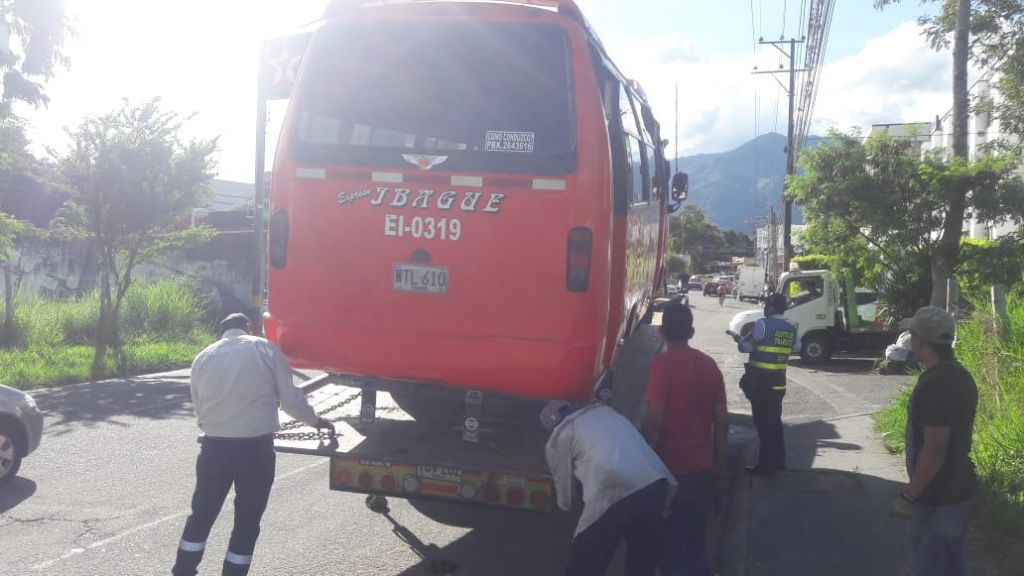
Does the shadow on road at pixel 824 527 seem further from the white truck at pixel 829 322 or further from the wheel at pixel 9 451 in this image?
the white truck at pixel 829 322

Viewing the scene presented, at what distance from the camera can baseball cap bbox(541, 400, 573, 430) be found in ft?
16.3

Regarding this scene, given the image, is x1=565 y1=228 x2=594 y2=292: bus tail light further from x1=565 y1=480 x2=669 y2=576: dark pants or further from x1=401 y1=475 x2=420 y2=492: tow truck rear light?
x1=401 y1=475 x2=420 y2=492: tow truck rear light

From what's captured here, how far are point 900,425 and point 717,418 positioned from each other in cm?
537

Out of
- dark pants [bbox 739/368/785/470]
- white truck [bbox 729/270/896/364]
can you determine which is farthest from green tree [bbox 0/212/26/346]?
white truck [bbox 729/270/896/364]

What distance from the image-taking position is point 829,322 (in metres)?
21.4

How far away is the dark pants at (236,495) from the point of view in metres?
5.20

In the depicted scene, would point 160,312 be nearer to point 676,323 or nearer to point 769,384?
point 769,384

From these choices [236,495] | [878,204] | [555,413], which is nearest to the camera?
[555,413]

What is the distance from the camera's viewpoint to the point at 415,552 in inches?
257

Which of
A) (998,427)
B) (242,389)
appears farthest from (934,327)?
(998,427)

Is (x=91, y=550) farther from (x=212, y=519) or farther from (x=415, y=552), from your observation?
(x=415, y=552)

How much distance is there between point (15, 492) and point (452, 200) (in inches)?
198

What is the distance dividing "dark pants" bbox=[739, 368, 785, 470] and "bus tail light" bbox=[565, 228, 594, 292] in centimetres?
391

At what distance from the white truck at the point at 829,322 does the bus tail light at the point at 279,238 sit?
1698 centimetres
